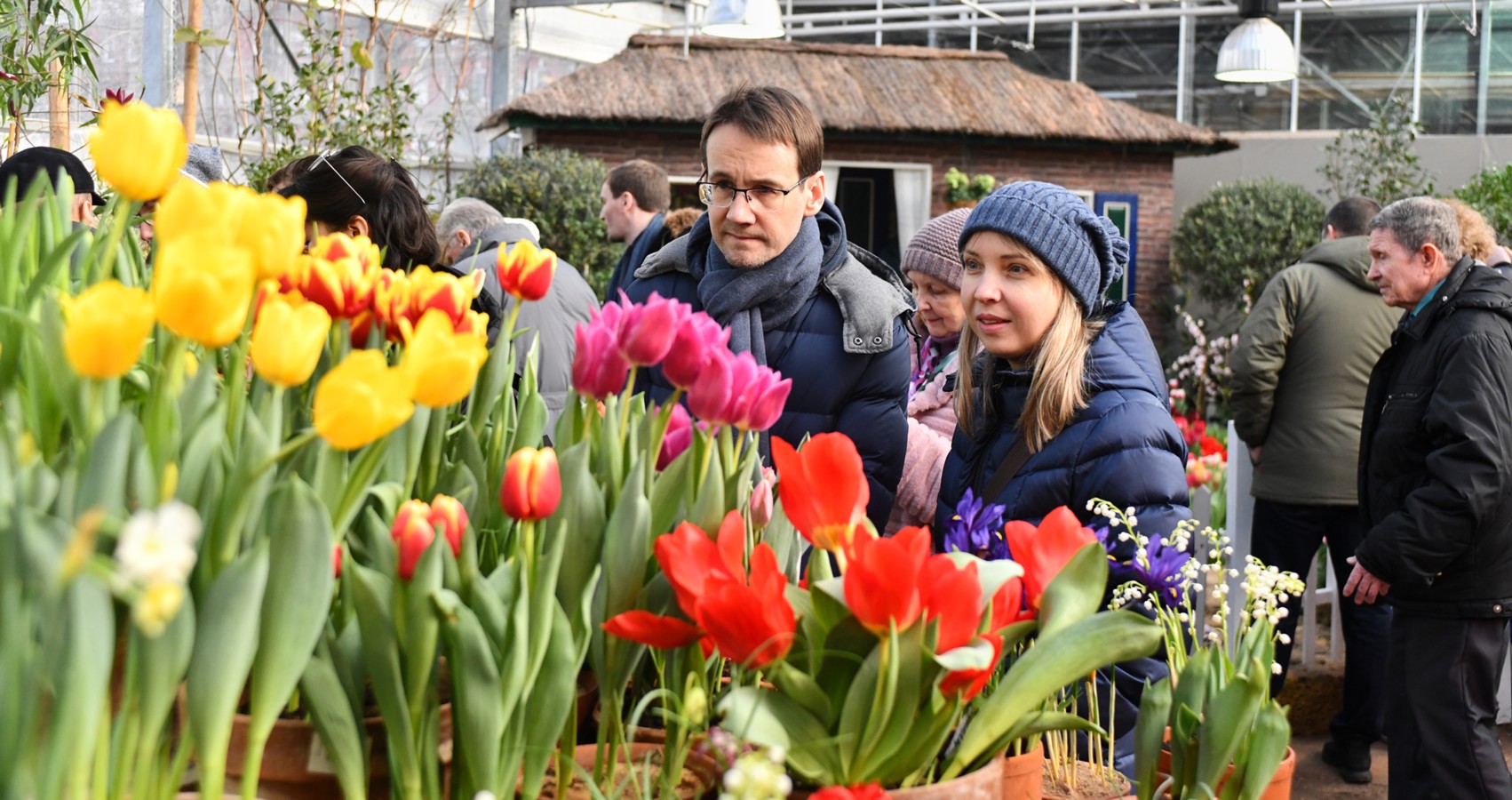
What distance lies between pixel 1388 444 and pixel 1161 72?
13.4 m

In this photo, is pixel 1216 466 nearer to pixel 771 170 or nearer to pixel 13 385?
pixel 771 170

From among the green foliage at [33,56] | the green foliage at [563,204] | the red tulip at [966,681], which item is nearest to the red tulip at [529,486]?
the red tulip at [966,681]

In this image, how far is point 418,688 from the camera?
0.77 m

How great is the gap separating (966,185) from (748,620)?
45.4ft

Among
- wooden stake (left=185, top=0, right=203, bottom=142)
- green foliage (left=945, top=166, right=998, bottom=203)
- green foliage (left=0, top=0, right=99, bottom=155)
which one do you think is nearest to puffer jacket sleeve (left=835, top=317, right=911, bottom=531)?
green foliage (left=0, top=0, right=99, bottom=155)

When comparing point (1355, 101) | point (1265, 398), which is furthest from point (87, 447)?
point (1355, 101)

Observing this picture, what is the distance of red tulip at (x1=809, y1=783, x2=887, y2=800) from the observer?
0.77 m

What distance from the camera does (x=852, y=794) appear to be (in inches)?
30.5

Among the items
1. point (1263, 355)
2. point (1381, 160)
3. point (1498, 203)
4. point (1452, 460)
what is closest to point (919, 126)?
point (1381, 160)

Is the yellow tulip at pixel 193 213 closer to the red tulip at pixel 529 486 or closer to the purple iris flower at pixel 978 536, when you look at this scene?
the red tulip at pixel 529 486

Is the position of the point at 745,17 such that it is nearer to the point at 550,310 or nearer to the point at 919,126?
the point at 919,126

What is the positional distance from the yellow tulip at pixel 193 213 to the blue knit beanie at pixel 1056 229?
5.15 feet

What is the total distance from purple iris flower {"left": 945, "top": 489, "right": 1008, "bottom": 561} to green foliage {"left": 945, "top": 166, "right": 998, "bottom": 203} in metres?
13.1

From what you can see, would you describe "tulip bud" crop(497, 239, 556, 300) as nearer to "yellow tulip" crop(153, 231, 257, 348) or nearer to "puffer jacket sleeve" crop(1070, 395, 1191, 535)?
"yellow tulip" crop(153, 231, 257, 348)
